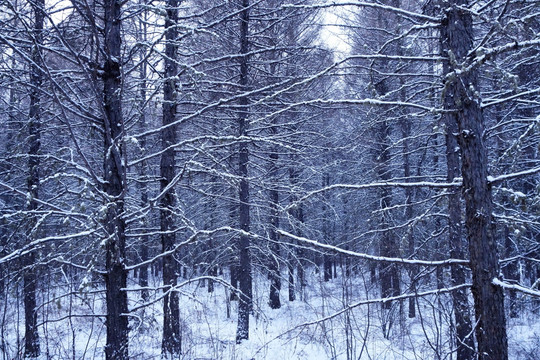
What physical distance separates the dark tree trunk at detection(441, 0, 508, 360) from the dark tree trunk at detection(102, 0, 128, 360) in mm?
3273

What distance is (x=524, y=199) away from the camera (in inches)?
131

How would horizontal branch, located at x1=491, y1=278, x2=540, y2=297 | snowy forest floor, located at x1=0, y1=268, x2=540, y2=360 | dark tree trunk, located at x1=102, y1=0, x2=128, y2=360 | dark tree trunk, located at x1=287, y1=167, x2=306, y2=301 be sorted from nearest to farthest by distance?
horizontal branch, located at x1=491, y1=278, x2=540, y2=297, dark tree trunk, located at x1=102, y1=0, x2=128, y2=360, snowy forest floor, located at x1=0, y1=268, x2=540, y2=360, dark tree trunk, located at x1=287, y1=167, x2=306, y2=301

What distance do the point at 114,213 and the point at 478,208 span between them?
3560 mm

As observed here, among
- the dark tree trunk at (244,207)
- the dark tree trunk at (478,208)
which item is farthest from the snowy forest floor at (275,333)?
the dark tree trunk at (478,208)

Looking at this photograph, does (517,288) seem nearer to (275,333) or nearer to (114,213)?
(114,213)

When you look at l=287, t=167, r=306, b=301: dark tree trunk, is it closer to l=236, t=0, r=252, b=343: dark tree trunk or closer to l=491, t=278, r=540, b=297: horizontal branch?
l=236, t=0, r=252, b=343: dark tree trunk

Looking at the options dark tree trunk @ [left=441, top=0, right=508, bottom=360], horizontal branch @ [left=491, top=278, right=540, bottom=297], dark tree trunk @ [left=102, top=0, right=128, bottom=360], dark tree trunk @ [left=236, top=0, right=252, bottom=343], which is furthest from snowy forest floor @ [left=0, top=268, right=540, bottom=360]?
horizontal branch @ [left=491, top=278, right=540, bottom=297]

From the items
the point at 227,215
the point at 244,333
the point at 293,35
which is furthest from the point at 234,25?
the point at 244,333

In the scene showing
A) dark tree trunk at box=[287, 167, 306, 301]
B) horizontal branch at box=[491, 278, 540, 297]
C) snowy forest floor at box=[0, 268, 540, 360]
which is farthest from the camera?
dark tree trunk at box=[287, 167, 306, 301]

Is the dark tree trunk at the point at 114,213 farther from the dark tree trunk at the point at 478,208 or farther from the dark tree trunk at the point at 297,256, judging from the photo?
the dark tree trunk at the point at 297,256

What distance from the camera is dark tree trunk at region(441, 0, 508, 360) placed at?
348 cm

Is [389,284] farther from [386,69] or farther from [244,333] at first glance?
[386,69]

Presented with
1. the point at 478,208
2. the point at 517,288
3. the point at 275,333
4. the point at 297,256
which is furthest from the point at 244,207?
the point at 517,288

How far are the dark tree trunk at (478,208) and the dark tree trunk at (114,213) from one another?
A: 3.27 meters
